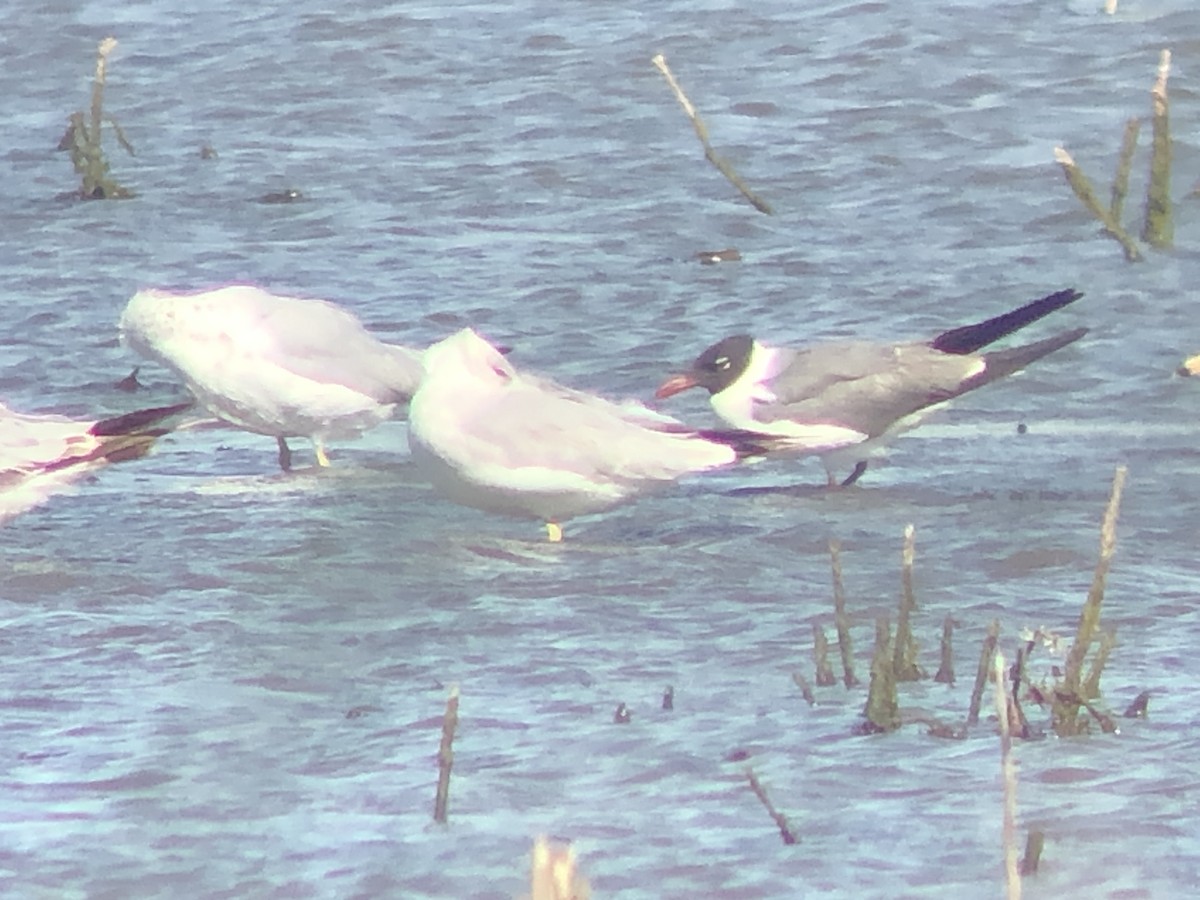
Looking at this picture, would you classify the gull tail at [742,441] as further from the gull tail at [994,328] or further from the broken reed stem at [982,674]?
the broken reed stem at [982,674]

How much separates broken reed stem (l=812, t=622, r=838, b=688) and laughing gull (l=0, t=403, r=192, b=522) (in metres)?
2.09

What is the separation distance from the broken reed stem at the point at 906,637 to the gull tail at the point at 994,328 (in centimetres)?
283

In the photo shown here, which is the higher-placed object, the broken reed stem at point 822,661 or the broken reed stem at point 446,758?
the broken reed stem at point 446,758

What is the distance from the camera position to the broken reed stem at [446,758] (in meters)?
3.44

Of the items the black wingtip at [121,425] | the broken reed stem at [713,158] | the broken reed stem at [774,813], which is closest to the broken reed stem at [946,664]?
the broken reed stem at [774,813]

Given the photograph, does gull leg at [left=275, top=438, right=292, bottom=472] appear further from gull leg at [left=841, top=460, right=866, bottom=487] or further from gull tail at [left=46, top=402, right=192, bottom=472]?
gull leg at [left=841, top=460, right=866, bottom=487]

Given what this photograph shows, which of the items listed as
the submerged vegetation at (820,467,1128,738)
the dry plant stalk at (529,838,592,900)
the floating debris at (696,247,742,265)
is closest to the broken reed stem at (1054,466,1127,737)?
the submerged vegetation at (820,467,1128,738)

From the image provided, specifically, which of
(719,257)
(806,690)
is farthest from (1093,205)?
(806,690)

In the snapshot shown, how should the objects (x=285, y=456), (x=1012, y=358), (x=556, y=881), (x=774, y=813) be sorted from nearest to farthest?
(x=556, y=881)
(x=774, y=813)
(x=285, y=456)
(x=1012, y=358)

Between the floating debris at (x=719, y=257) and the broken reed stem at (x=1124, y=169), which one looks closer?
the broken reed stem at (x=1124, y=169)

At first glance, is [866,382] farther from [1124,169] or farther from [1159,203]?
[1159,203]

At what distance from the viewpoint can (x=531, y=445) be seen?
5.78 meters

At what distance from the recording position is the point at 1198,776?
12.2 ft

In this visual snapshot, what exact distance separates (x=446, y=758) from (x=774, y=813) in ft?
1.39
